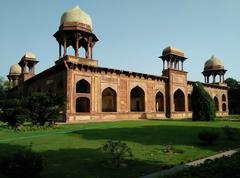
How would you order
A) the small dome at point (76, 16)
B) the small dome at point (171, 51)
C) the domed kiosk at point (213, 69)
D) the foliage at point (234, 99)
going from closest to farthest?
the small dome at point (76, 16)
the small dome at point (171, 51)
the domed kiosk at point (213, 69)
the foliage at point (234, 99)

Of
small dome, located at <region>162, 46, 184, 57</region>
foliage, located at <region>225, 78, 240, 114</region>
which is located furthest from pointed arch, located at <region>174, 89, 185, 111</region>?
foliage, located at <region>225, 78, 240, 114</region>

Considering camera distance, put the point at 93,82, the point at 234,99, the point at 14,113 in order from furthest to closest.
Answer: the point at 234,99 < the point at 93,82 < the point at 14,113

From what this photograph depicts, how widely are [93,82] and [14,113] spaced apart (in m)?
9.82

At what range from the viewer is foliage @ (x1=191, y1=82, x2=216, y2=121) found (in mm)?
25953

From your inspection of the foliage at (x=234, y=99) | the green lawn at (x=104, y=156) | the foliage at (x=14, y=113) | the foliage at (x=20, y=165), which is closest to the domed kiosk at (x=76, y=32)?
the foliage at (x=14, y=113)

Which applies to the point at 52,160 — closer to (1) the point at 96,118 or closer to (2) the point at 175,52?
(1) the point at 96,118

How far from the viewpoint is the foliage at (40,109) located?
18344 millimetres

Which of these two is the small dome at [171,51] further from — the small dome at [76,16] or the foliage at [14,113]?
the foliage at [14,113]

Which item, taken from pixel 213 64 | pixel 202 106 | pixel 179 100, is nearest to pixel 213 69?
pixel 213 64

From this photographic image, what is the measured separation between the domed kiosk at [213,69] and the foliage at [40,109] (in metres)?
34.2

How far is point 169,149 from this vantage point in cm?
973

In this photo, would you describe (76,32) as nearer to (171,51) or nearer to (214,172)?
(171,51)

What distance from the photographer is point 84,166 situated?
706 cm

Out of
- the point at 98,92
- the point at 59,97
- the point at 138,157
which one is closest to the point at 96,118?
the point at 98,92
